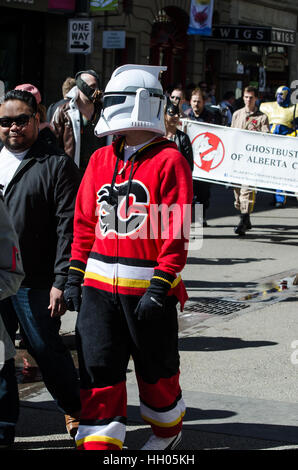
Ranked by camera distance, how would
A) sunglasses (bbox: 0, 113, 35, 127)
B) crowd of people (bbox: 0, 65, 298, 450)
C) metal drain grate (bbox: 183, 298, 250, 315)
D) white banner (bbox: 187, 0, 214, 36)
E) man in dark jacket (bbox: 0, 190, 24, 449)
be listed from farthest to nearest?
1. white banner (bbox: 187, 0, 214, 36)
2. metal drain grate (bbox: 183, 298, 250, 315)
3. sunglasses (bbox: 0, 113, 35, 127)
4. crowd of people (bbox: 0, 65, 298, 450)
5. man in dark jacket (bbox: 0, 190, 24, 449)

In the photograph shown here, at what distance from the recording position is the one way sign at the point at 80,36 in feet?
49.5

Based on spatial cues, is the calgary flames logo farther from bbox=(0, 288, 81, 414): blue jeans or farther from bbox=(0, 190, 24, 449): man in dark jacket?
bbox=(0, 288, 81, 414): blue jeans

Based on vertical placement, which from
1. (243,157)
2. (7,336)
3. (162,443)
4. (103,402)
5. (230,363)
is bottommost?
(230,363)

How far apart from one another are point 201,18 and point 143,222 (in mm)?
23596

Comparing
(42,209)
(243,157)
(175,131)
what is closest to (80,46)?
(243,157)

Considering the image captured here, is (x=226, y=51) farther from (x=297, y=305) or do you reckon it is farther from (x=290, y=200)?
(x=297, y=305)

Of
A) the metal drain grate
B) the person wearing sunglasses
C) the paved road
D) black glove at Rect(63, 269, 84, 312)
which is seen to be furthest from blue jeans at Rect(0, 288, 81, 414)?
the metal drain grate

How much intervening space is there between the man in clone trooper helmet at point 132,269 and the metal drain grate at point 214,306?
3813 mm

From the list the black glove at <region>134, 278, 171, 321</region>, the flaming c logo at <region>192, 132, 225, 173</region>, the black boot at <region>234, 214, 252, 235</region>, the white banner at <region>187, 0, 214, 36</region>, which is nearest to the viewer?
the black glove at <region>134, 278, 171, 321</region>

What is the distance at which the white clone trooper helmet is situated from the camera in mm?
4328

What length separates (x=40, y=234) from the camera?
195 inches

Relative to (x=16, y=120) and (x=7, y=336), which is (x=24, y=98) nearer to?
(x=16, y=120)

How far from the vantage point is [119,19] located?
2453cm

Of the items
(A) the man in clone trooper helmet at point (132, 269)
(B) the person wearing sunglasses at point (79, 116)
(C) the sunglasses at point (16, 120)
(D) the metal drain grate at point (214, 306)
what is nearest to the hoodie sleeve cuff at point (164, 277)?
(A) the man in clone trooper helmet at point (132, 269)
